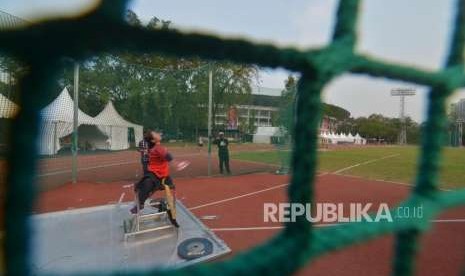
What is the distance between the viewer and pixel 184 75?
23.7ft

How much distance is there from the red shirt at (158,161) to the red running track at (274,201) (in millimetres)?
922

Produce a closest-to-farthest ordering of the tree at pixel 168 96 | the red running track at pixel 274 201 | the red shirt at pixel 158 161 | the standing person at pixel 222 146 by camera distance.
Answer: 1. the red running track at pixel 274 201
2. the red shirt at pixel 158 161
3. the tree at pixel 168 96
4. the standing person at pixel 222 146

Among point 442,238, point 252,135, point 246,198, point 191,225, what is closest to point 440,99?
point 191,225

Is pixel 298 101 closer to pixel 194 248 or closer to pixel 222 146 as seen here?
pixel 194 248

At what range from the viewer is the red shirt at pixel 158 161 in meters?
3.69

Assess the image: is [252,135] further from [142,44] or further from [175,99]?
[142,44]

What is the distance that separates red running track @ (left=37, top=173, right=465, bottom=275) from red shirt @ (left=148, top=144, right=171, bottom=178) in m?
0.92

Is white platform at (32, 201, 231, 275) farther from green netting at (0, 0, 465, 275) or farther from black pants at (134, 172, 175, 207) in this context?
green netting at (0, 0, 465, 275)

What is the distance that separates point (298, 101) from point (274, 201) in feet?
17.6

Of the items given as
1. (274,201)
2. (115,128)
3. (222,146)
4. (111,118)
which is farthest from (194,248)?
(222,146)

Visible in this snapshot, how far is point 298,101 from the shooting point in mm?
518

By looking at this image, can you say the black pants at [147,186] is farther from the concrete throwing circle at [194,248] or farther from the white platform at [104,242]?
the concrete throwing circle at [194,248]

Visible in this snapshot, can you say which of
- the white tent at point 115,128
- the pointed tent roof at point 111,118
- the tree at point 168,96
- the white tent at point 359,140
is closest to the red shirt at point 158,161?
the tree at point 168,96

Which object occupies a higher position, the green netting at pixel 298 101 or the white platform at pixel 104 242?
the green netting at pixel 298 101
